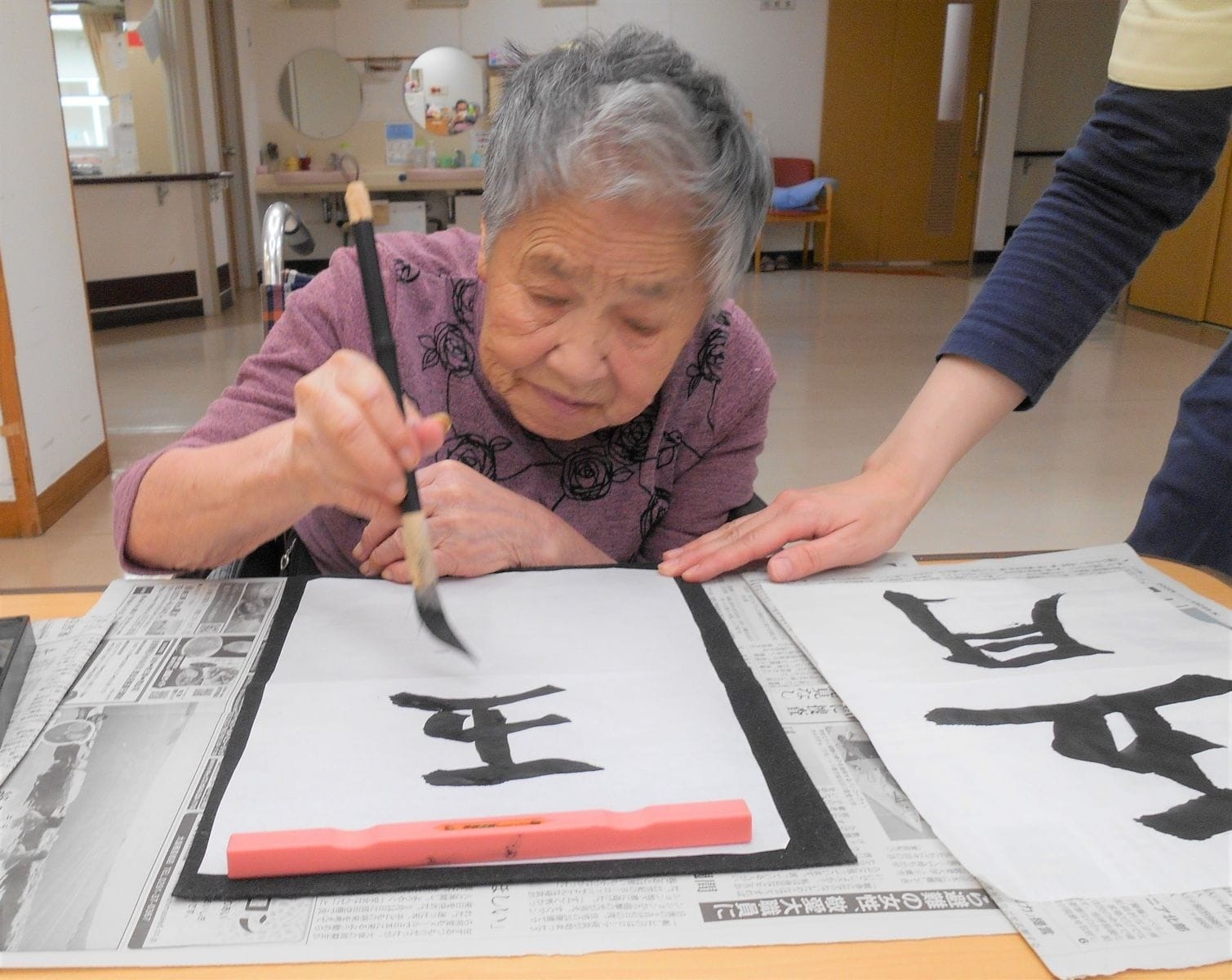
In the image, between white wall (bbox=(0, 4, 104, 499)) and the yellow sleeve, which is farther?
white wall (bbox=(0, 4, 104, 499))

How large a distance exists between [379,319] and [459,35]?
8075 millimetres

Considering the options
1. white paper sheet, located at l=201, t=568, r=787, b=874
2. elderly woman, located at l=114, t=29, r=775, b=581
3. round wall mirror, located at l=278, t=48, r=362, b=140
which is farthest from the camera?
round wall mirror, located at l=278, t=48, r=362, b=140

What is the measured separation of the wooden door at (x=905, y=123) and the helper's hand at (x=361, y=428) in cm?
882

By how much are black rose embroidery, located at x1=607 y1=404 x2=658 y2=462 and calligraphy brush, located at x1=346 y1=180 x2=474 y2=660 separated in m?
0.44

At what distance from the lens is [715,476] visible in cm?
125

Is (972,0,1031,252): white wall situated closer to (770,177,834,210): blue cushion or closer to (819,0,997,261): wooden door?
(819,0,997,261): wooden door

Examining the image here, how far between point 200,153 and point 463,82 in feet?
7.80

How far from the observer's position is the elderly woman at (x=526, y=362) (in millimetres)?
865

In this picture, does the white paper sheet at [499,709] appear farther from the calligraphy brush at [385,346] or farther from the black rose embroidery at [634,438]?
the black rose embroidery at [634,438]

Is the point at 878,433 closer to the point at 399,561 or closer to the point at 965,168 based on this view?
the point at 399,561

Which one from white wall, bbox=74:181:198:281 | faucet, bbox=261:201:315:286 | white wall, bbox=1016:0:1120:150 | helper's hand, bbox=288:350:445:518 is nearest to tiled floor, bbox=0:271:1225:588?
white wall, bbox=74:181:198:281

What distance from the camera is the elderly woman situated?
2.84ft

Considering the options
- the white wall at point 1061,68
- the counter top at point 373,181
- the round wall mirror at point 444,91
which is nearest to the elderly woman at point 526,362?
the counter top at point 373,181

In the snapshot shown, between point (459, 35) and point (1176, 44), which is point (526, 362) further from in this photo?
point (459, 35)
